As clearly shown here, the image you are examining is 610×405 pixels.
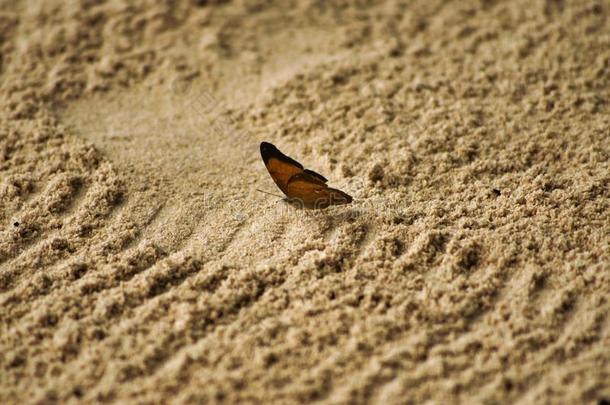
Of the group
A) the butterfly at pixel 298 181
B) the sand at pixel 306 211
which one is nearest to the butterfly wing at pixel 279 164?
the butterfly at pixel 298 181

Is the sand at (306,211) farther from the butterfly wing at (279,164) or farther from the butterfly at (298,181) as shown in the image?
the butterfly wing at (279,164)

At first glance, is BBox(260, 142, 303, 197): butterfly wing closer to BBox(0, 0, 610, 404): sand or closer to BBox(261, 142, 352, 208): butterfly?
BBox(261, 142, 352, 208): butterfly

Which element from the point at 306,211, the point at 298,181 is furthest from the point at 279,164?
the point at 306,211

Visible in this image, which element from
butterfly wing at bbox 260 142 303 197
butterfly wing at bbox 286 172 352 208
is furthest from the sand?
butterfly wing at bbox 260 142 303 197

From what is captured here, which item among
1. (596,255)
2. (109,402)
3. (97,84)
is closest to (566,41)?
(596,255)

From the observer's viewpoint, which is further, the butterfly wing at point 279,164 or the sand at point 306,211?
the butterfly wing at point 279,164

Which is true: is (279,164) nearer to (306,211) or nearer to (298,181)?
(298,181)

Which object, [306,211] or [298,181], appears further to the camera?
[306,211]
